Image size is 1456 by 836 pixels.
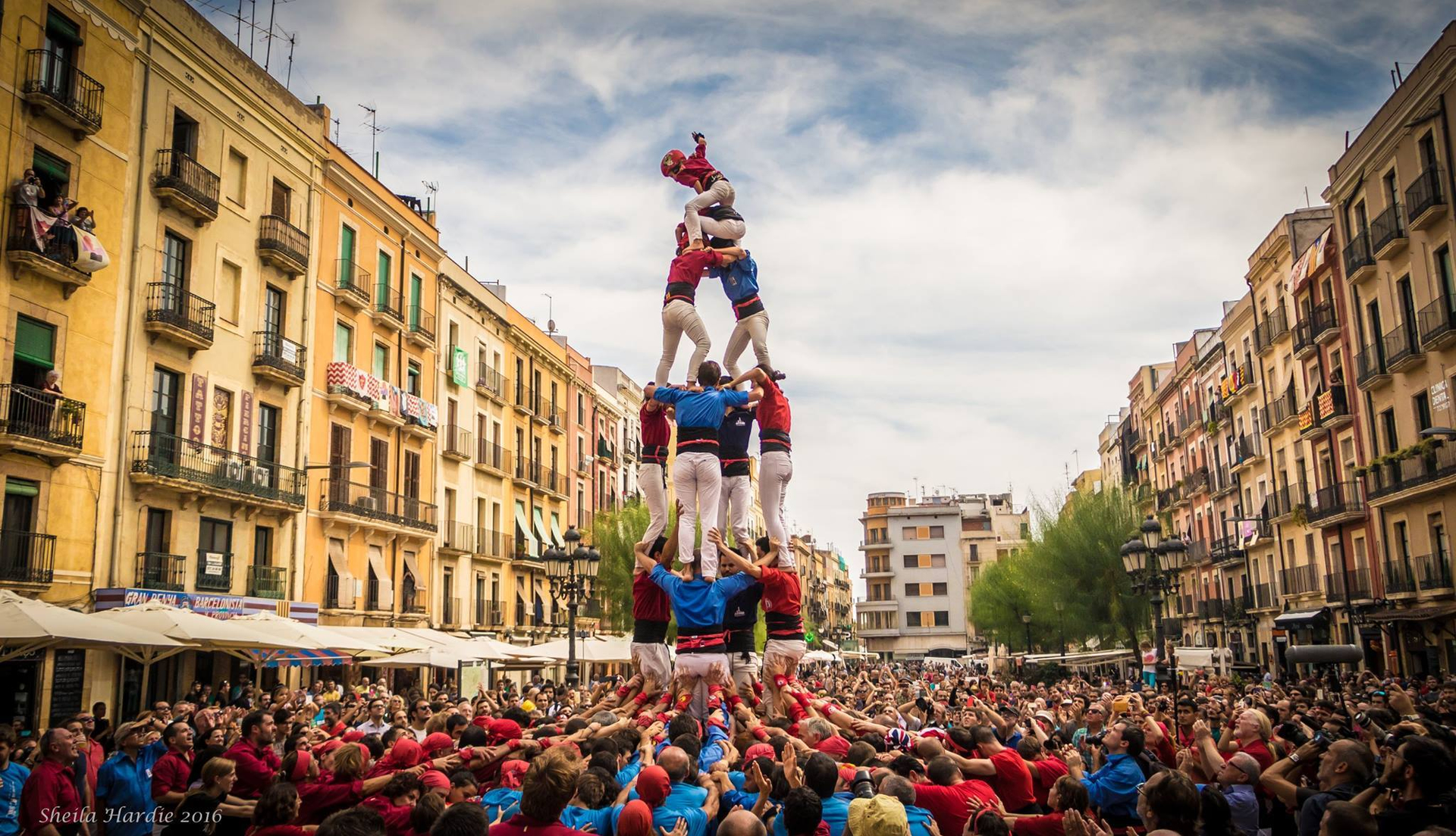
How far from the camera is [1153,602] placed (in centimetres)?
2231

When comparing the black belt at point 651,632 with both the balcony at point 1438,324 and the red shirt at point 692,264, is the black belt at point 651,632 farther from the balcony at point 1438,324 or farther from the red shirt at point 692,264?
the balcony at point 1438,324

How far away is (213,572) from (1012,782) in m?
24.0

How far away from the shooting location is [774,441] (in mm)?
14750

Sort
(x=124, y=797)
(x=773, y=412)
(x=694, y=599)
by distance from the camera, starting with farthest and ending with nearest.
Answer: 1. (x=773, y=412)
2. (x=694, y=599)
3. (x=124, y=797)

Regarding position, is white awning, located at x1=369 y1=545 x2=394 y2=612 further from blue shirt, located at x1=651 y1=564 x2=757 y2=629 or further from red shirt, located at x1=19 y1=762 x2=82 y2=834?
red shirt, located at x1=19 y1=762 x2=82 y2=834

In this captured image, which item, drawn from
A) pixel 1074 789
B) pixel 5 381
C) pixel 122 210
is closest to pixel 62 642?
pixel 5 381

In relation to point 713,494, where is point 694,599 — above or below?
below

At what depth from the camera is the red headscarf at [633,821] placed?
19.1 ft

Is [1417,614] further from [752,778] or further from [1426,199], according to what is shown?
[752,778]

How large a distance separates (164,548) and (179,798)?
1859 centimetres

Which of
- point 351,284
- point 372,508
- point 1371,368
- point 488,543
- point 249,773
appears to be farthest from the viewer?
point 488,543

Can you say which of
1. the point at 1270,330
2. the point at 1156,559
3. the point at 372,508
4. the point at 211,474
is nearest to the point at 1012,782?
the point at 1156,559

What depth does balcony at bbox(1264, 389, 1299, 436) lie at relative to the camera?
129 ft

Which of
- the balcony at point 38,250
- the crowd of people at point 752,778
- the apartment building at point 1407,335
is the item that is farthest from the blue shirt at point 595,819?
the apartment building at point 1407,335
